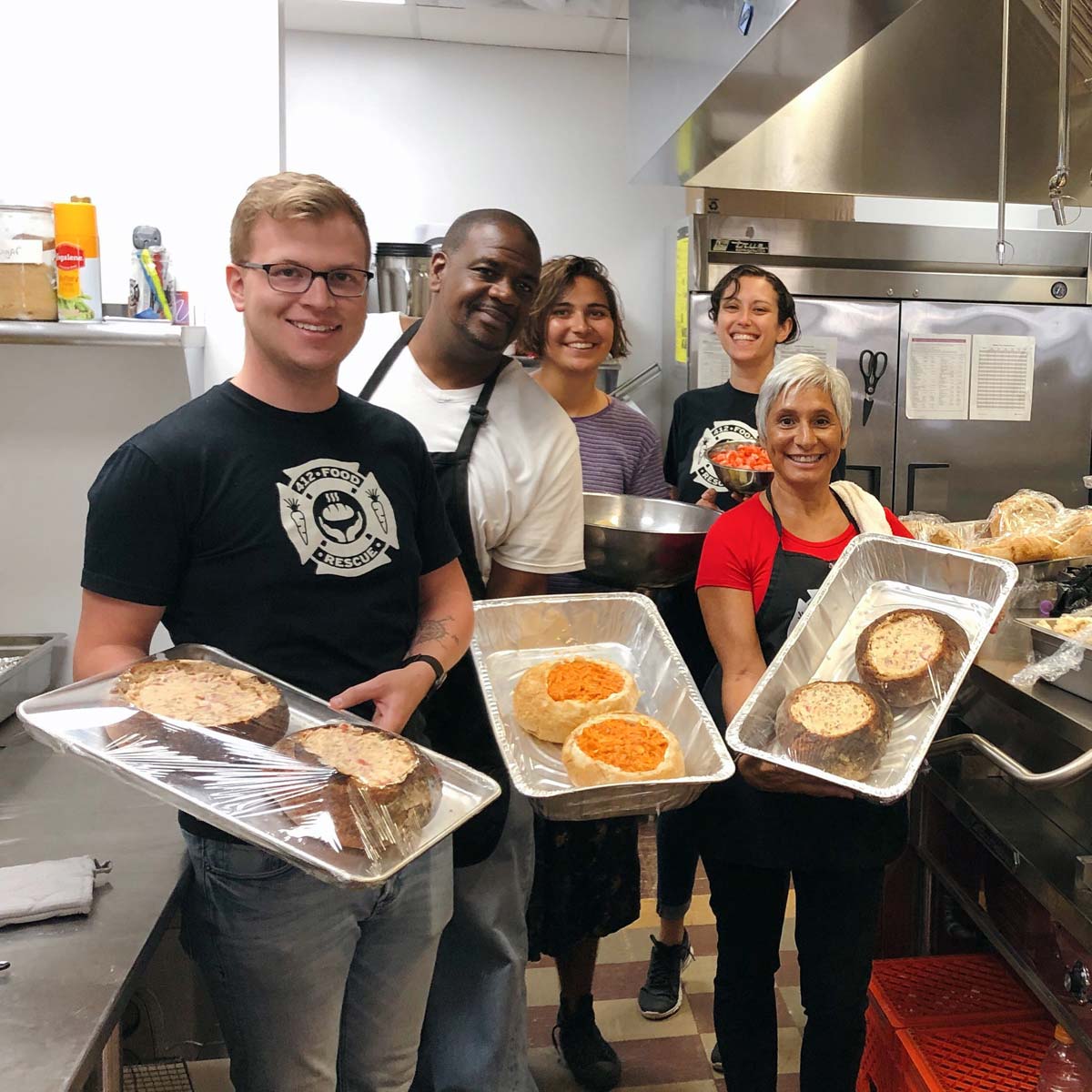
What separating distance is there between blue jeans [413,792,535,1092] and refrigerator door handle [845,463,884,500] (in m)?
2.42

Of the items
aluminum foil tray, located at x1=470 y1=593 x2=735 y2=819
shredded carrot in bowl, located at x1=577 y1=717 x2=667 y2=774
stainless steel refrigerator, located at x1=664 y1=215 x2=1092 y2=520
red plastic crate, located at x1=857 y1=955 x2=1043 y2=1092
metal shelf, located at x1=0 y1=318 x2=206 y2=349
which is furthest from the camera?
stainless steel refrigerator, located at x1=664 y1=215 x2=1092 y2=520

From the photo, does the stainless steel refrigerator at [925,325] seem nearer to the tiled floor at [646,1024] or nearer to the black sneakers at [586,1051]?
the tiled floor at [646,1024]

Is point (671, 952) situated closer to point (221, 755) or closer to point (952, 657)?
point (952, 657)

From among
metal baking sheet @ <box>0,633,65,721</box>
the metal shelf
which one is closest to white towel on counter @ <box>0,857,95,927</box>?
metal baking sheet @ <box>0,633,65,721</box>

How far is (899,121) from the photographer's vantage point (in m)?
2.92

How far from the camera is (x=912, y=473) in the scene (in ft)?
12.2

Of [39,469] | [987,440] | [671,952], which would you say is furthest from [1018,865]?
[987,440]

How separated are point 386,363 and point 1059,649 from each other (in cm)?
124

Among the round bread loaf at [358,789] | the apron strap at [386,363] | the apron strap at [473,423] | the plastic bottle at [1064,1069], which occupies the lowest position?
the plastic bottle at [1064,1069]

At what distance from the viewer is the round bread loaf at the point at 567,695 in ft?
5.18

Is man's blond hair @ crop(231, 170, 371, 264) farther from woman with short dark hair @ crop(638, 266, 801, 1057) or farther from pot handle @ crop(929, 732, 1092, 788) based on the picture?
woman with short dark hair @ crop(638, 266, 801, 1057)

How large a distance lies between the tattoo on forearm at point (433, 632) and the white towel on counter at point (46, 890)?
611mm

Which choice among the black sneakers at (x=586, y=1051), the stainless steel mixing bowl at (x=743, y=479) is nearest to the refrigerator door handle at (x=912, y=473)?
the stainless steel mixing bowl at (x=743, y=479)

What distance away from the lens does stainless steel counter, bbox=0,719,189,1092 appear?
112cm
